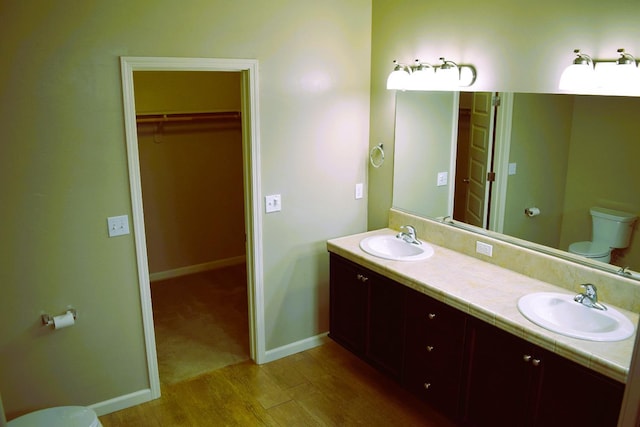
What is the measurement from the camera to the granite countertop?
2.05 m

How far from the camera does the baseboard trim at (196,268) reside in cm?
516

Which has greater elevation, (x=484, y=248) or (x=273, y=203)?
(x=273, y=203)

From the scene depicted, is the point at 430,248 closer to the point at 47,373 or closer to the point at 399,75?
the point at 399,75

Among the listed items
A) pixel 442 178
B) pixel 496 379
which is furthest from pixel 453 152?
pixel 496 379

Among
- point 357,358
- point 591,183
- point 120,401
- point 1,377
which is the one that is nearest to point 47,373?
point 1,377

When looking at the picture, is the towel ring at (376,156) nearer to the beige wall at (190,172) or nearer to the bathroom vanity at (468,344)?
the bathroom vanity at (468,344)

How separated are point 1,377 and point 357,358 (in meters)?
2.18

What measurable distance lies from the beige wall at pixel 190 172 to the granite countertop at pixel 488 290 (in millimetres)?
2176

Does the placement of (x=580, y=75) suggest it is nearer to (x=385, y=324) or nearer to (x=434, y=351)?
(x=434, y=351)

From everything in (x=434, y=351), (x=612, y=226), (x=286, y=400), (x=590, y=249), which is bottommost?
(x=286, y=400)

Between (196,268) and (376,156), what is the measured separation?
2.49 meters

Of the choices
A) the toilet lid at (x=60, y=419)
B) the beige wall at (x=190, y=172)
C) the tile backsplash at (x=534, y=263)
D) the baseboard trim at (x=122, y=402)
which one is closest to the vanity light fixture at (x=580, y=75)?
the tile backsplash at (x=534, y=263)

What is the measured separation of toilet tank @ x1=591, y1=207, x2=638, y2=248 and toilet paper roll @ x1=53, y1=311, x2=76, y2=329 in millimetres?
2762

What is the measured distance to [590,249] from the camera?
102 inches
